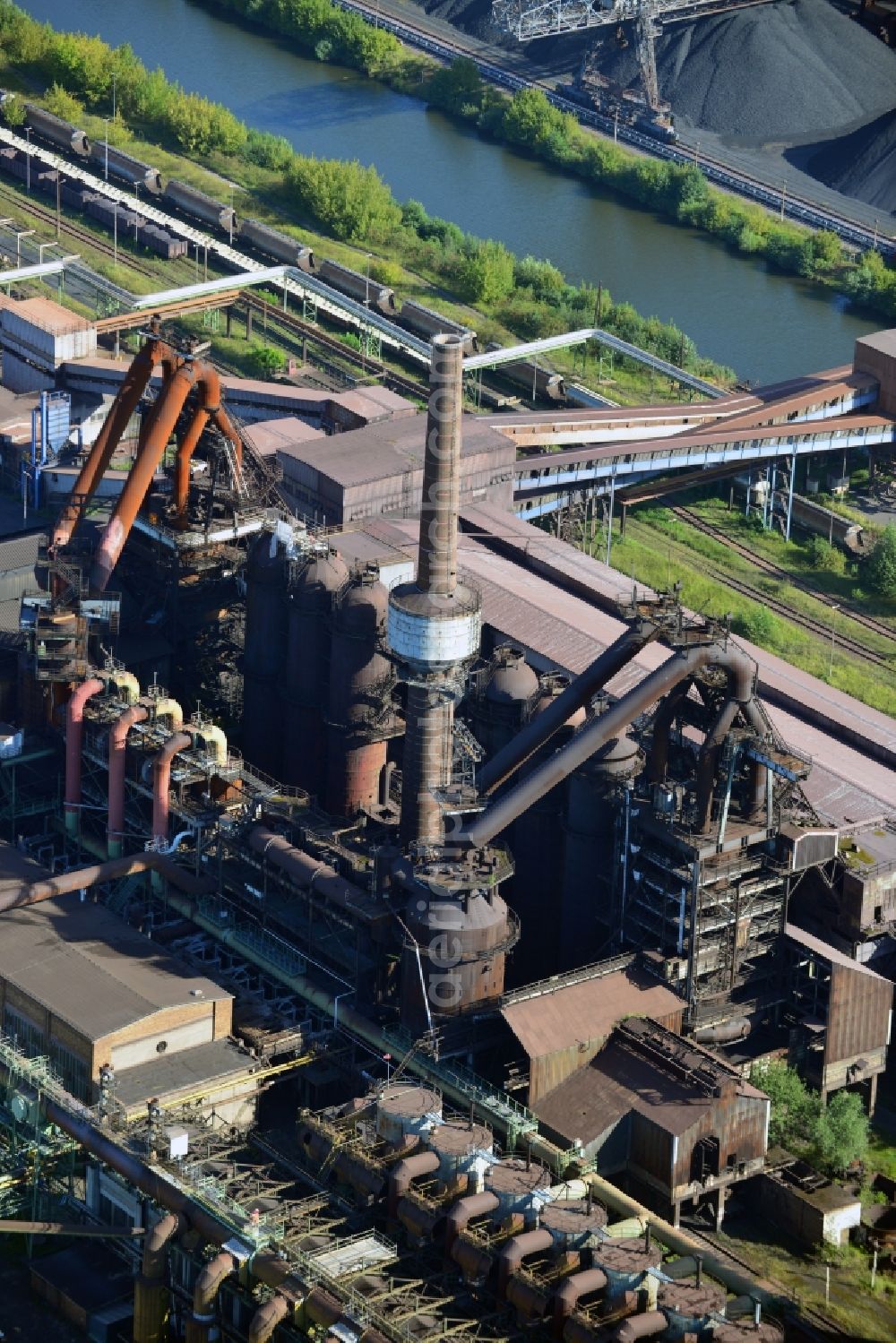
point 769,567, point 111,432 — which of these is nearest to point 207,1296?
point 111,432

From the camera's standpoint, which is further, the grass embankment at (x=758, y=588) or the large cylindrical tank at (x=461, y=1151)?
the grass embankment at (x=758, y=588)

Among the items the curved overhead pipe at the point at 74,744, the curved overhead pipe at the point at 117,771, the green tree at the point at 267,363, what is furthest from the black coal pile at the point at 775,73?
the curved overhead pipe at the point at 117,771

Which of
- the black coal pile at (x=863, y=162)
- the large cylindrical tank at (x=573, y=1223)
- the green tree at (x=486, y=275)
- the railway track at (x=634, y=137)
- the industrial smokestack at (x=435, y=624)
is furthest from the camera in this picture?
the black coal pile at (x=863, y=162)

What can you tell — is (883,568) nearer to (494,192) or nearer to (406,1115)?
(406,1115)

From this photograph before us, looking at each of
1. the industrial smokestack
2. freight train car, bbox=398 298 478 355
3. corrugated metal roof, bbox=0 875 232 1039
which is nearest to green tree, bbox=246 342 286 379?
freight train car, bbox=398 298 478 355

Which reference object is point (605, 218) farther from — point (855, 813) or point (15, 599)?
point (855, 813)

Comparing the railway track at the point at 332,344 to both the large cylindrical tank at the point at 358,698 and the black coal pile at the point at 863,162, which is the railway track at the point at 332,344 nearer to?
the black coal pile at the point at 863,162

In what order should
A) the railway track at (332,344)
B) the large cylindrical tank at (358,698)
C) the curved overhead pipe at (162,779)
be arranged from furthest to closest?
the railway track at (332,344), the large cylindrical tank at (358,698), the curved overhead pipe at (162,779)
